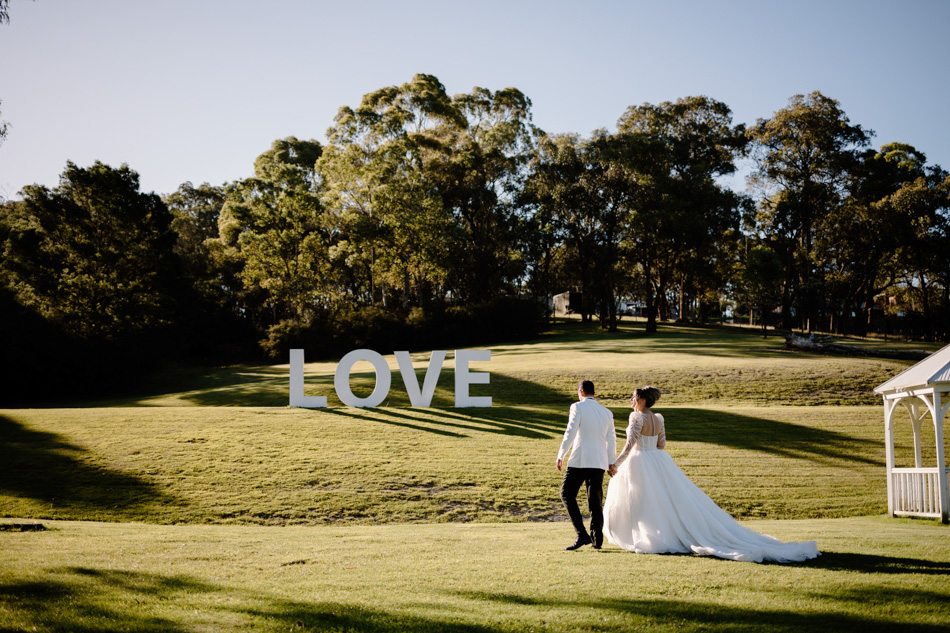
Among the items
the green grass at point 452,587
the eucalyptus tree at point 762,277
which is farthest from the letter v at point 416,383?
the eucalyptus tree at point 762,277

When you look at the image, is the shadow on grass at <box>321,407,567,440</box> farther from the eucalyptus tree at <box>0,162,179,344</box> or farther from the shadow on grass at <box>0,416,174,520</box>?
the eucalyptus tree at <box>0,162,179,344</box>

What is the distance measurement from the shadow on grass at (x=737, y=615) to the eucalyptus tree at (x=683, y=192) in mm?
41577

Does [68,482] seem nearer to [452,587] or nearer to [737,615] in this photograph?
[452,587]

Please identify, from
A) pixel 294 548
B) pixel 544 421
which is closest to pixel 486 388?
pixel 544 421

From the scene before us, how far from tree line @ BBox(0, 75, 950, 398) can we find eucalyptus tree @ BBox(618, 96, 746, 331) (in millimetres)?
205

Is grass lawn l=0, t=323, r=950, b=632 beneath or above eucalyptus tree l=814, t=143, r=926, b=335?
beneath

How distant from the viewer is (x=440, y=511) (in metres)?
13.3

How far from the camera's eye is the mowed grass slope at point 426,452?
13.6 m

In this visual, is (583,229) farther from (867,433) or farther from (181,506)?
(181,506)

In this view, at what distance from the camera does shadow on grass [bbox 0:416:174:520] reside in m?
13.7

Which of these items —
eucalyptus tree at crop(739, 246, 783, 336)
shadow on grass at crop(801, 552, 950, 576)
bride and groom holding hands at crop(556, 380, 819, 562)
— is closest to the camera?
shadow on grass at crop(801, 552, 950, 576)

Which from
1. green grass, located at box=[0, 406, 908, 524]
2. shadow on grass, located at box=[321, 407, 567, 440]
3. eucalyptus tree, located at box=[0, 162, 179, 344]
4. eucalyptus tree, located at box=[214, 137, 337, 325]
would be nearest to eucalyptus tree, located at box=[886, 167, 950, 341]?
green grass, located at box=[0, 406, 908, 524]

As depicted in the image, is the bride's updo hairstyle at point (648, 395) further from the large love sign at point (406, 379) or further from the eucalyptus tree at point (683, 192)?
the eucalyptus tree at point (683, 192)

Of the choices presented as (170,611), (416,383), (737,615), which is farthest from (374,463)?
(737,615)
